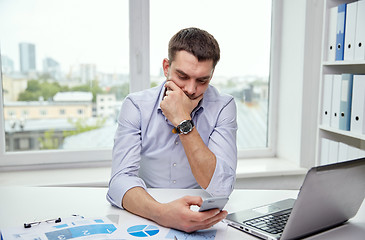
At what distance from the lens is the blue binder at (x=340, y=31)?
2.04m

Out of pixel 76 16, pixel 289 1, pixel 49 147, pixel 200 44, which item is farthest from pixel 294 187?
pixel 76 16

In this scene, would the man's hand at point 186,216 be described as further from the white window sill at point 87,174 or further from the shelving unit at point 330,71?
the shelving unit at point 330,71

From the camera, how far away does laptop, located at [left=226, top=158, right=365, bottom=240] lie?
2.89 ft

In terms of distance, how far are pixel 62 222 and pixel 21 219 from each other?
174 mm

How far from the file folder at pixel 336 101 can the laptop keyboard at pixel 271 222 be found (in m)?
1.18

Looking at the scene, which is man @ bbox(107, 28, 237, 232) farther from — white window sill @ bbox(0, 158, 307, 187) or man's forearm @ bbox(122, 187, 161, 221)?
white window sill @ bbox(0, 158, 307, 187)

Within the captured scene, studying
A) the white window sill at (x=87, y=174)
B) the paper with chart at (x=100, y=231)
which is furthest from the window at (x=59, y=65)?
the paper with chart at (x=100, y=231)

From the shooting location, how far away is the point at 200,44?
4.73 ft

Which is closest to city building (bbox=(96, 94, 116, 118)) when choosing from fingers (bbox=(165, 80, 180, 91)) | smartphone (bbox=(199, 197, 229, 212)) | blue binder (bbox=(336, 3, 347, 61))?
fingers (bbox=(165, 80, 180, 91))

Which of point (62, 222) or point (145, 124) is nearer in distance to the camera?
point (62, 222)

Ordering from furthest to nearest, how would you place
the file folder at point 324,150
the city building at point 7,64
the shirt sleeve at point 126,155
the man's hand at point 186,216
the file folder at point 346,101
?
the city building at point 7,64 < the file folder at point 324,150 < the file folder at point 346,101 < the shirt sleeve at point 126,155 < the man's hand at point 186,216

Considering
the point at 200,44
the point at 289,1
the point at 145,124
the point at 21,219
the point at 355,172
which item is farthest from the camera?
the point at 289,1

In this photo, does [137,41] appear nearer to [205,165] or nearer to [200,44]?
[200,44]

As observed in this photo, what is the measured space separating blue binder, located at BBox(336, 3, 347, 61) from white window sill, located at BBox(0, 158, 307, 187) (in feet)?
2.72
